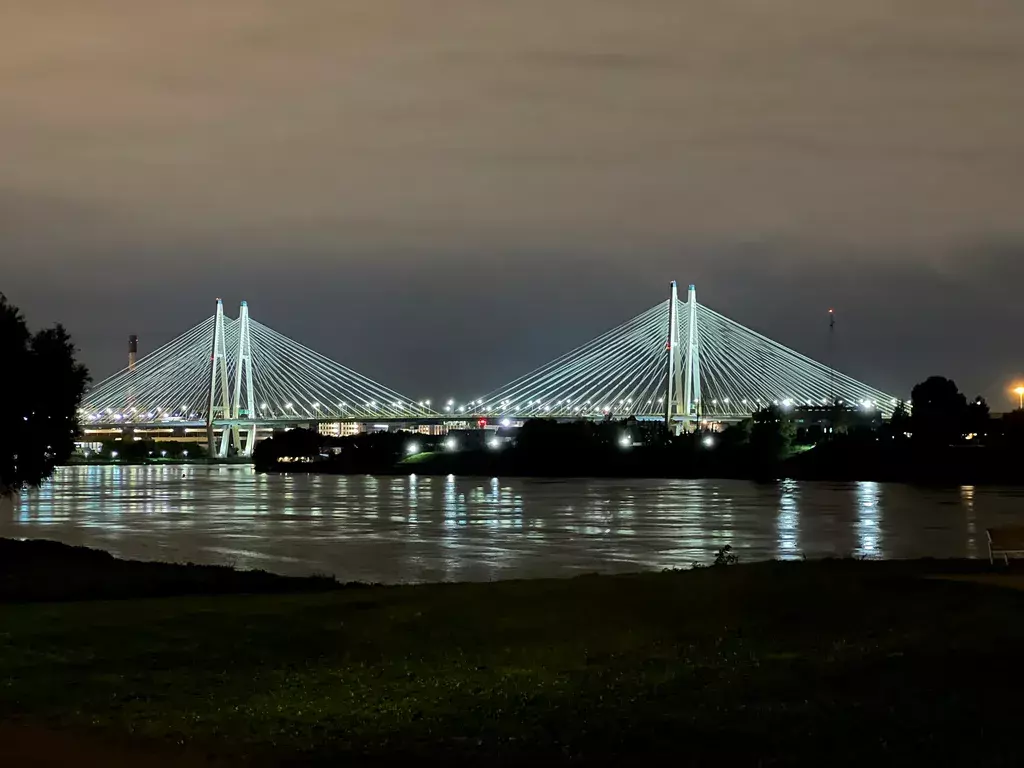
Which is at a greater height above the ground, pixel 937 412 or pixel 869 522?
pixel 937 412

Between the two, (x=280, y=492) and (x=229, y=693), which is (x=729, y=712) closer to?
(x=229, y=693)

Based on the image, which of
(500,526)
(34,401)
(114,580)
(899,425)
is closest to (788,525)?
(500,526)

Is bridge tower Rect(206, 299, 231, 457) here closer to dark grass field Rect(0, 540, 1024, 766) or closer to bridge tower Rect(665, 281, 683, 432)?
bridge tower Rect(665, 281, 683, 432)

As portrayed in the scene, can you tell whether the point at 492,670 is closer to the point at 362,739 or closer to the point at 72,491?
the point at 362,739

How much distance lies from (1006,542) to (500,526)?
24173 mm

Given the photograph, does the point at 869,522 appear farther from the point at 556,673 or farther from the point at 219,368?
the point at 219,368

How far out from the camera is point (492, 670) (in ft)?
26.4

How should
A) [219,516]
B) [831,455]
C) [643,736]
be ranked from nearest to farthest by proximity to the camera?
[643,736], [219,516], [831,455]

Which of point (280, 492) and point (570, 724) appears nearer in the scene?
point (570, 724)

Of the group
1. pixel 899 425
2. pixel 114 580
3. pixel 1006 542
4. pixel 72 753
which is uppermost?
pixel 899 425

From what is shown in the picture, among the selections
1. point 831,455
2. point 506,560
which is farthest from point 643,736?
point 831,455

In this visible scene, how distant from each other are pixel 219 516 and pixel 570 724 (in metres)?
37.6

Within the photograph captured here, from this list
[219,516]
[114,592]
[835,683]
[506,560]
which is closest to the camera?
[835,683]

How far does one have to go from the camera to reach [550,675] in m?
7.83
